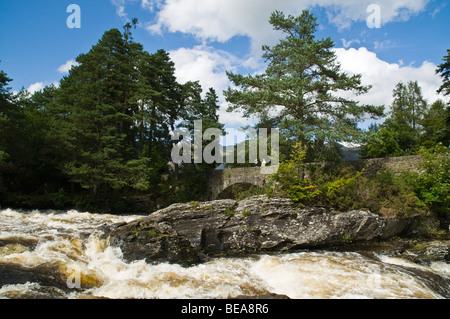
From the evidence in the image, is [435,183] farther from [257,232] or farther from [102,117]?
[102,117]

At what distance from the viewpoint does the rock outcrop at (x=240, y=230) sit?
362 inches

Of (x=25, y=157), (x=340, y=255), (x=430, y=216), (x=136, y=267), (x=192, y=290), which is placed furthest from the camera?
(x=25, y=157)

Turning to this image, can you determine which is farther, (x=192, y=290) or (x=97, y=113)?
(x=97, y=113)

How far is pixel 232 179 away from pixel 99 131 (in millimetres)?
11075

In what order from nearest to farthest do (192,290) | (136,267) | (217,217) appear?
(192,290) < (136,267) < (217,217)

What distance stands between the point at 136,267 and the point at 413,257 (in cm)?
951

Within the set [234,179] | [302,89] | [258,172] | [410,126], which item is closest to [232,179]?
[234,179]

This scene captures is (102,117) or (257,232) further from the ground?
(102,117)

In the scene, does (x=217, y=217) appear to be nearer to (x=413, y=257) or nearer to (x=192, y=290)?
(x=192, y=290)

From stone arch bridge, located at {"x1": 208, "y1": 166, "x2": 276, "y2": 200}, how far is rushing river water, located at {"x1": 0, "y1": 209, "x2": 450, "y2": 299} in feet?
26.5

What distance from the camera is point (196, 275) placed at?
7.38 metres

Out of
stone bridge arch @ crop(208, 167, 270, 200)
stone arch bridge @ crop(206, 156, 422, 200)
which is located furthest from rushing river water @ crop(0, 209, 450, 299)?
stone bridge arch @ crop(208, 167, 270, 200)

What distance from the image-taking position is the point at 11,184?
19.5 meters

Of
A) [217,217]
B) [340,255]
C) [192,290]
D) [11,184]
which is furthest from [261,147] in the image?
[11,184]
